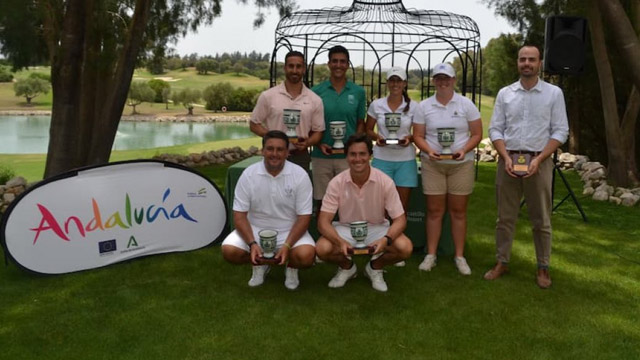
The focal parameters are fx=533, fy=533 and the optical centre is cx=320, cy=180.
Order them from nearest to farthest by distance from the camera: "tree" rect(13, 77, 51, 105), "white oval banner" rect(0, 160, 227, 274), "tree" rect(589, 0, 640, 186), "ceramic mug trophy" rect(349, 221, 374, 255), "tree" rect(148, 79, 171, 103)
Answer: "ceramic mug trophy" rect(349, 221, 374, 255) < "white oval banner" rect(0, 160, 227, 274) < "tree" rect(589, 0, 640, 186) < "tree" rect(13, 77, 51, 105) < "tree" rect(148, 79, 171, 103)

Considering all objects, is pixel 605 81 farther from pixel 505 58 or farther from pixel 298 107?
pixel 505 58

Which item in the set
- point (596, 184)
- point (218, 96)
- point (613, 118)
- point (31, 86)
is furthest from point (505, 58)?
point (31, 86)

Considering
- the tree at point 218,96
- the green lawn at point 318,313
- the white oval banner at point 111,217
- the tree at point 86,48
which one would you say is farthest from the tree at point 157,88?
the green lawn at point 318,313

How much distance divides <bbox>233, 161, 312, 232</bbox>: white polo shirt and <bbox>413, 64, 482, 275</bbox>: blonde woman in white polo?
2.92 ft

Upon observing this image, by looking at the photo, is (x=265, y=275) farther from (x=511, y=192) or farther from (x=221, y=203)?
Result: (x=511, y=192)

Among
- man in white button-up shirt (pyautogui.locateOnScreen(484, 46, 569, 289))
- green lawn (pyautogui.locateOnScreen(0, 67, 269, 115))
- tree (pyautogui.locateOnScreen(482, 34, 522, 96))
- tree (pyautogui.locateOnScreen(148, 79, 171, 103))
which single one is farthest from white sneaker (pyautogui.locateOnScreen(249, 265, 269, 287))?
tree (pyautogui.locateOnScreen(148, 79, 171, 103))

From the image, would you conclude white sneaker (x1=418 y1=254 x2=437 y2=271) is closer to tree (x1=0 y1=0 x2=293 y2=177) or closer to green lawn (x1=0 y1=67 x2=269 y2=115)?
tree (x1=0 y1=0 x2=293 y2=177)

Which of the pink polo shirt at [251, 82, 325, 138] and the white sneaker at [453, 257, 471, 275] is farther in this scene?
the white sneaker at [453, 257, 471, 275]

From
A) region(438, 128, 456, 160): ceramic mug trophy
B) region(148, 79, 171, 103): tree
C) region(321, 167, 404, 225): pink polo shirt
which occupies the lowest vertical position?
region(321, 167, 404, 225): pink polo shirt

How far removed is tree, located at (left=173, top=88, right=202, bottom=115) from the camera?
191 feet

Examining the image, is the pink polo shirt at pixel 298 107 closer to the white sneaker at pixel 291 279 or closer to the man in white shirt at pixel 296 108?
the man in white shirt at pixel 296 108

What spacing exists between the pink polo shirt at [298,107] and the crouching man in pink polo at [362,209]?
0.44 meters

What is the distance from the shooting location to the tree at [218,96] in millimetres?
54406

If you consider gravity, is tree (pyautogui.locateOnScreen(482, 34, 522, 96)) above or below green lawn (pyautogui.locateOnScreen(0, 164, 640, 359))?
above
